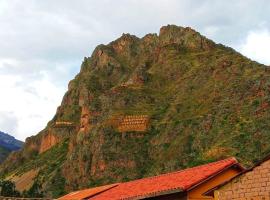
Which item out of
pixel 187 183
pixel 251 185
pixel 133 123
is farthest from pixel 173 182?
pixel 133 123

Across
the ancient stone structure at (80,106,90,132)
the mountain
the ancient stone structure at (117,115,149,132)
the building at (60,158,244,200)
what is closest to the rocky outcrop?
the mountain

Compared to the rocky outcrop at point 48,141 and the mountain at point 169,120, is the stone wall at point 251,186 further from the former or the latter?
the rocky outcrop at point 48,141

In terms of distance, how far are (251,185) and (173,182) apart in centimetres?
781

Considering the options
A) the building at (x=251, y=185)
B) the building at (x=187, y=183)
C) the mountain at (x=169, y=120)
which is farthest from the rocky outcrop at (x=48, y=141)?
the building at (x=251, y=185)

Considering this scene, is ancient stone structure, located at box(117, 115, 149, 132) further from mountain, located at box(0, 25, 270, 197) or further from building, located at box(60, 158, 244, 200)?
building, located at box(60, 158, 244, 200)

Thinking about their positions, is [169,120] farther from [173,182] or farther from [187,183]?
[187,183]

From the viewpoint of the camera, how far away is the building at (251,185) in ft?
68.7

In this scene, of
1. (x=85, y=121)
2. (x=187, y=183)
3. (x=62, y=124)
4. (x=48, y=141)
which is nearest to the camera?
(x=187, y=183)

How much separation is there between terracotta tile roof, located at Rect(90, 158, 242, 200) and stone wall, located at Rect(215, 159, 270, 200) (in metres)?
4.41

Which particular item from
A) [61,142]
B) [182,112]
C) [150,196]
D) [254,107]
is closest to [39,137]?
[61,142]

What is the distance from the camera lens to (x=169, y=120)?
376 feet

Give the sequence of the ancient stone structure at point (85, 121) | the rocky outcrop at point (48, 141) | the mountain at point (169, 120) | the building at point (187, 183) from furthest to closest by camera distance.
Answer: the rocky outcrop at point (48, 141) < the ancient stone structure at point (85, 121) < the mountain at point (169, 120) < the building at point (187, 183)

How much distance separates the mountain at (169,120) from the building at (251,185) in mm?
60823

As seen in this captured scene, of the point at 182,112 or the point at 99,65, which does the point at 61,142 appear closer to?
the point at 99,65
